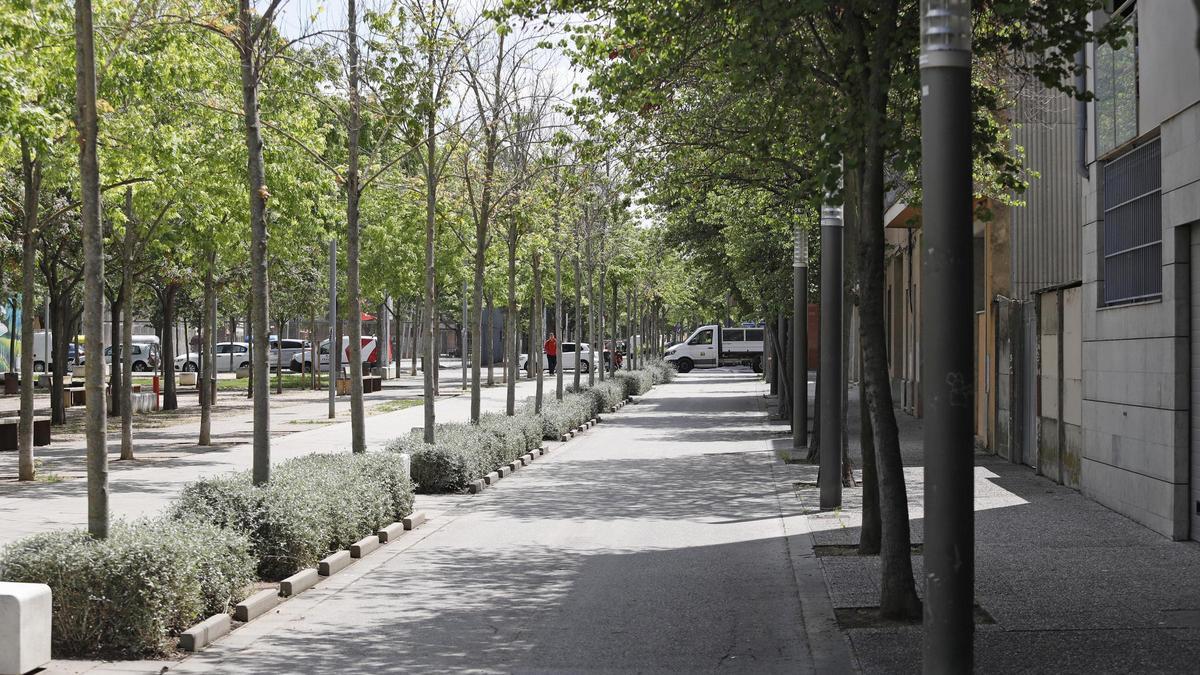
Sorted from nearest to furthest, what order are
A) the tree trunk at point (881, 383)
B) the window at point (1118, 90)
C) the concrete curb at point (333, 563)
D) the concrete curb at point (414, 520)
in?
1. the tree trunk at point (881, 383)
2. the concrete curb at point (333, 563)
3. the window at point (1118, 90)
4. the concrete curb at point (414, 520)

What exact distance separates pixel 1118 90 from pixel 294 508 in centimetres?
886

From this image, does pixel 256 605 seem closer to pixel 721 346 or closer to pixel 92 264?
pixel 92 264

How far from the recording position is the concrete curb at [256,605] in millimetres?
8445

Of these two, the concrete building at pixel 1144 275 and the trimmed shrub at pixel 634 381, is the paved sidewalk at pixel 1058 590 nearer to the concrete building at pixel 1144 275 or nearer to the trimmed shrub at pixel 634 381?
the concrete building at pixel 1144 275

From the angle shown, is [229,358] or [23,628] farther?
[229,358]

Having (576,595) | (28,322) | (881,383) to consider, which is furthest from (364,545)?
(28,322)

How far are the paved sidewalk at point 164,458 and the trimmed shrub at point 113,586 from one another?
2.70 m

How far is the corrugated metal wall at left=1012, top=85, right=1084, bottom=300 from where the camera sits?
20.4 metres

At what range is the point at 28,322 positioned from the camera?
17.1 meters

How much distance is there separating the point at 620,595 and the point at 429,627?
5.31ft

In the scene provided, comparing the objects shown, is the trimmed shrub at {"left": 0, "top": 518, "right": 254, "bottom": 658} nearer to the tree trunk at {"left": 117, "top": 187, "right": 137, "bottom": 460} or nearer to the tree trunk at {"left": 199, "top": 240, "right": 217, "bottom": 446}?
the tree trunk at {"left": 117, "top": 187, "right": 137, "bottom": 460}

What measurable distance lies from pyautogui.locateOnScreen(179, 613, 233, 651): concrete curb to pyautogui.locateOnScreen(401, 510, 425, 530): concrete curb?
4.84 m

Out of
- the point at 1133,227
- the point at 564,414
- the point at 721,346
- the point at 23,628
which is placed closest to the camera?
the point at 23,628

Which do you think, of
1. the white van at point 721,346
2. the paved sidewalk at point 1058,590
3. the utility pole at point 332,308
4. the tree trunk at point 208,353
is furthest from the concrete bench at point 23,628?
the white van at point 721,346
